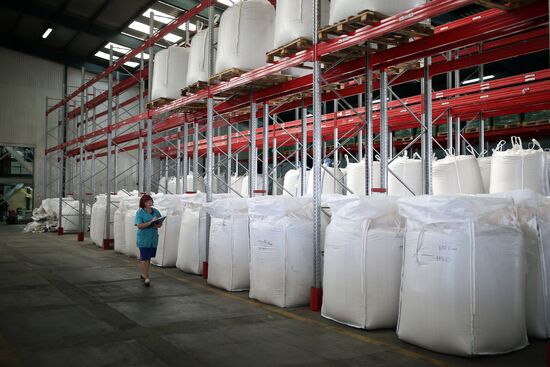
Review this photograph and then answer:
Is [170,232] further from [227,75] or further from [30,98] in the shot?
[30,98]

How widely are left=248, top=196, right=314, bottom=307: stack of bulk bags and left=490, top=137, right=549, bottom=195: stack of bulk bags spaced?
2722 millimetres

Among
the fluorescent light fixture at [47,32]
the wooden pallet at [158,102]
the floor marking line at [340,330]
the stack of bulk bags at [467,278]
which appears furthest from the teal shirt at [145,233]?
the fluorescent light fixture at [47,32]

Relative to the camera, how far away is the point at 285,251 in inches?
239

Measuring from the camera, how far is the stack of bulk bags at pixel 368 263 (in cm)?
499

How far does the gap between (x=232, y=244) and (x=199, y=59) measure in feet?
12.4

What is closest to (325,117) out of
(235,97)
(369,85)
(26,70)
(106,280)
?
(235,97)

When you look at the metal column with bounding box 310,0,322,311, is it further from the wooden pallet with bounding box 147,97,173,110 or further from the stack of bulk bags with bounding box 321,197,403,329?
the wooden pallet with bounding box 147,97,173,110

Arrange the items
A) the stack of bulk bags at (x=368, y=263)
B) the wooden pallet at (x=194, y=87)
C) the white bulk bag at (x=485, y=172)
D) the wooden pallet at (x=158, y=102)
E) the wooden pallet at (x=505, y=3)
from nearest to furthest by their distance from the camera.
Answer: the wooden pallet at (x=505, y=3)
the stack of bulk bags at (x=368, y=263)
the white bulk bag at (x=485, y=172)
the wooden pallet at (x=194, y=87)
the wooden pallet at (x=158, y=102)

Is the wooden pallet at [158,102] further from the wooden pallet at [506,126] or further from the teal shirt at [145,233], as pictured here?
the wooden pallet at [506,126]

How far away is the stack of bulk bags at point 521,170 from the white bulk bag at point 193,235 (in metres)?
4.65

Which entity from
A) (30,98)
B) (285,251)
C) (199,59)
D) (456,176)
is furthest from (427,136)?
(30,98)

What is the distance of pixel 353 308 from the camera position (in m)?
5.13

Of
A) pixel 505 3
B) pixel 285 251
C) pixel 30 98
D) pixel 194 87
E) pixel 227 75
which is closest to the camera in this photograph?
pixel 505 3

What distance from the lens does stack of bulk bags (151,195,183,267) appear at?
9.52m
